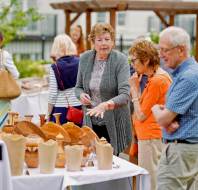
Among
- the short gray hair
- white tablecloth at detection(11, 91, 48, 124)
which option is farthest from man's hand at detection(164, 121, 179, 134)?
white tablecloth at detection(11, 91, 48, 124)

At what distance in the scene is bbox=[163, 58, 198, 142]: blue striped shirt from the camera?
495 centimetres

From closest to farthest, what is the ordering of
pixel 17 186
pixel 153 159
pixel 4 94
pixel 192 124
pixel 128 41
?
pixel 17 186
pixel 192 124
pixel 4 94
pixel 153 159
pixel 128 41

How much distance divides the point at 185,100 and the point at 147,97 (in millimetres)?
1169

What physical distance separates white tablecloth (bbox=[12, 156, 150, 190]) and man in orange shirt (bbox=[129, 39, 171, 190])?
3.31 ft

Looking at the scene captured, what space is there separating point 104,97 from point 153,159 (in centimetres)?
68

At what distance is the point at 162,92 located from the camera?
6141 millimetres

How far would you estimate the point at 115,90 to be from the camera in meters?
6.54

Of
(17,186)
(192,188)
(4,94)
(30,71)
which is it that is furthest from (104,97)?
(30,71)

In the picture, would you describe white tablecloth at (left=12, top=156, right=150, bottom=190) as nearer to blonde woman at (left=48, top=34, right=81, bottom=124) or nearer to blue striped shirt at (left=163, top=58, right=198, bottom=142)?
blue striped shirt at (left=163, top=58, right=198, bottom=142)

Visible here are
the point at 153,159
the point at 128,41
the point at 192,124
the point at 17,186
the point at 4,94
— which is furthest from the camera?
the point at 128,41

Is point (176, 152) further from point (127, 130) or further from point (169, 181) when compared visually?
point (127, 130)

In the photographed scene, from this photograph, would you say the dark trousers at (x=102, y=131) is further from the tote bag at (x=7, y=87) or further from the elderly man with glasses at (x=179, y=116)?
the elderly man with glasses at (x=179, y=116)

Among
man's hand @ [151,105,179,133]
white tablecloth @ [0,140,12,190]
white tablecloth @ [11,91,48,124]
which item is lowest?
white tablecloth @ [11,91,48,124]

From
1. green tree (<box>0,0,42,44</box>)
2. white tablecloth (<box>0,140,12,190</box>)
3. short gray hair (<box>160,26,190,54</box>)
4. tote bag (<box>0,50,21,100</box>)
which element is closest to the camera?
white tablecloth (<box>0,140,12,190</box>)
